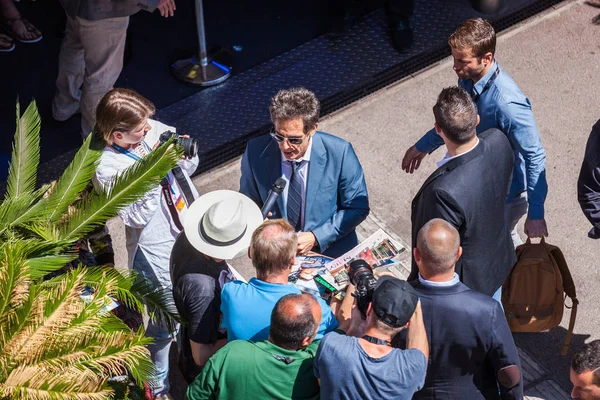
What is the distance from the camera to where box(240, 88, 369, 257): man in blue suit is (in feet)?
16.0

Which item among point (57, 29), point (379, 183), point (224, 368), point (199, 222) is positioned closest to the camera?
point (224, 368)

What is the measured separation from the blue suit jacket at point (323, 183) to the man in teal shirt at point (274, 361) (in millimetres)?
1110

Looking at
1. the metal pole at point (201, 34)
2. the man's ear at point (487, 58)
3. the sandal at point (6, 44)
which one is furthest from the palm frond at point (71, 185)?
the sandal at point (6, 44)

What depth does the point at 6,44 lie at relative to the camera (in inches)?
303

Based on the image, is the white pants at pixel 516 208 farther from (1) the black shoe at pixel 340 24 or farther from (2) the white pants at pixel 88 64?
(2) the white pants at pixel 88 64

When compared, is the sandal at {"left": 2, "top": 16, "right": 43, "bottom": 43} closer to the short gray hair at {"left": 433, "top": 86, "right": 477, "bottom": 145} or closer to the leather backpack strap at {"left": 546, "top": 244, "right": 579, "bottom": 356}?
the short gray hair at {"left": 433, "top": 86, "right": 477, "bottom": 145}

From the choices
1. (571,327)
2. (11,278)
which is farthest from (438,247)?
(11,278)

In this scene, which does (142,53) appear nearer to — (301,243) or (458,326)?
(301,243)

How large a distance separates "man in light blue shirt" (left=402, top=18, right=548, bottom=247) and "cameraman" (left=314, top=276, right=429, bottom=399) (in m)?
1.55

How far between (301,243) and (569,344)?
2.09m

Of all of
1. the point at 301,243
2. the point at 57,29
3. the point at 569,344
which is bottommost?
the point at 569,344

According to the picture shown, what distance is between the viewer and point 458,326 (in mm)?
4066

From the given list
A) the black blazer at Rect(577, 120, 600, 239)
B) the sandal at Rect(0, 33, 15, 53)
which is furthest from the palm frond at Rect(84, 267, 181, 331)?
the sandal at Rect(0, 33, 15, 53)

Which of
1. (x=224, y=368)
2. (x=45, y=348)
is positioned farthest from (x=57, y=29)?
(x=224, y=368)
